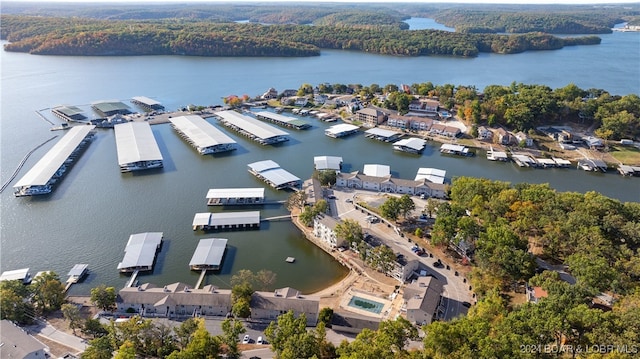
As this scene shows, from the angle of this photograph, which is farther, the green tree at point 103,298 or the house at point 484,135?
the house at point 484,135

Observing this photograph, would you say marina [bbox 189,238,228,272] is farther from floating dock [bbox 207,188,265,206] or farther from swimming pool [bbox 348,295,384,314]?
swimming pool [bbox 348,295,384,314]

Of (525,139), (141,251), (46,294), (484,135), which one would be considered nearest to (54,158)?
(141,251)

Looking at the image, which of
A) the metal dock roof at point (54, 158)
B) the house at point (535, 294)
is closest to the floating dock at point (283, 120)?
the metal dock roof at point (54, 158)

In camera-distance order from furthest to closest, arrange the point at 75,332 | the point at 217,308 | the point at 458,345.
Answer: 1. the point at 217,308
2. the point at 75,332
3. the point at 458,345

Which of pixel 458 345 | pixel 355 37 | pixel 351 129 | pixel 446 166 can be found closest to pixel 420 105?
pixel 351 129

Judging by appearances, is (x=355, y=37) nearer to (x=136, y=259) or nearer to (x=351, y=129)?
(x=351, y=129)

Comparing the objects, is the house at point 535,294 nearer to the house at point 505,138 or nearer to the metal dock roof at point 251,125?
the house at point 505,138
